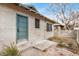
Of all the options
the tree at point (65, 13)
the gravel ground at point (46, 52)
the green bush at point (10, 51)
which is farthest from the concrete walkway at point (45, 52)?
the tree at point (65, 13)

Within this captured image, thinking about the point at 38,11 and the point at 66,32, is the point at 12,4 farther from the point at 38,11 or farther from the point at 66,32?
the point at 66,32

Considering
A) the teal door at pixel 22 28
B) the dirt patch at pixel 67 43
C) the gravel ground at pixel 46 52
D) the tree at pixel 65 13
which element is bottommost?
the gravel ground at pixel 46 52

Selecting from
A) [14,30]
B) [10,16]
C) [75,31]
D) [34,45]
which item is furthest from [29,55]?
[75,31]

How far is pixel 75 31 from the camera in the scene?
2.48 meters

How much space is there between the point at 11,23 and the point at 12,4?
0.30 metres

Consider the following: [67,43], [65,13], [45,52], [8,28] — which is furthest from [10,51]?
[65,13]

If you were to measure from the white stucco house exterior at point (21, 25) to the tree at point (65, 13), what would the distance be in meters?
0.16

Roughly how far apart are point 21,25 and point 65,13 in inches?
29.2

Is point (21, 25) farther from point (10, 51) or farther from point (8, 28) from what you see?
point (10, 51)

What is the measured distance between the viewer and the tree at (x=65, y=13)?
2.45m

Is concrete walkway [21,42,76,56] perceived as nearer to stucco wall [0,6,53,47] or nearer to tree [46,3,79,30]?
stucco wall [0,6,53,47]

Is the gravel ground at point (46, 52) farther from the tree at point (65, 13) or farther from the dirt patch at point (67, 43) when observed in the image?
the tree at point (65, 13)

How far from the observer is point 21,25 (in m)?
2.48

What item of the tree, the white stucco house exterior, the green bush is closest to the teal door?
the white stucco house exterior
